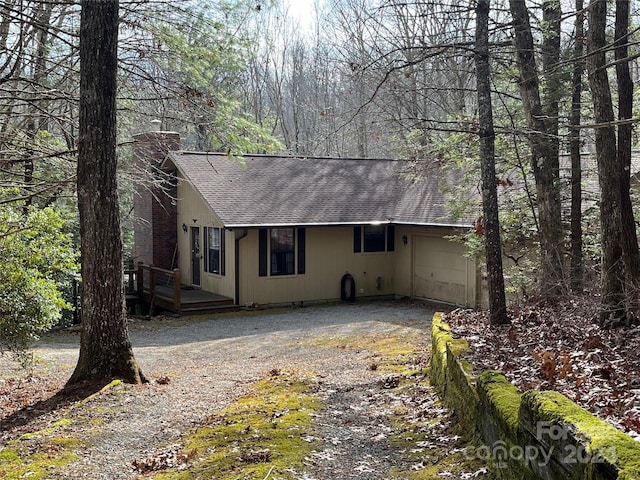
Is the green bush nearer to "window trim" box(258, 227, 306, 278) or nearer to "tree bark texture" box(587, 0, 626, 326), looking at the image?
"tree bark texture" box(587, 0, 626, 326)

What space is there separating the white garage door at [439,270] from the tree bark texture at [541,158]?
6.56 m

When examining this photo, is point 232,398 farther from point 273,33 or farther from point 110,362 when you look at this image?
point 273,33

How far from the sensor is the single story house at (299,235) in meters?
19.0

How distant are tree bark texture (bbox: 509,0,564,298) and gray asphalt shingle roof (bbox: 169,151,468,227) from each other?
6299 mm

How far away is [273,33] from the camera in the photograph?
38.8 metres

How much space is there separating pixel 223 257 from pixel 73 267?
9.85 metres

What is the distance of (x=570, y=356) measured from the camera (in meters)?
6.17

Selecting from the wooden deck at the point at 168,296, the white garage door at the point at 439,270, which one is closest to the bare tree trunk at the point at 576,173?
the white garage door at the point at 439,270

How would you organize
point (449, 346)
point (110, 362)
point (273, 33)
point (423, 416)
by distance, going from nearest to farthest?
point (423, 416) < point (449, 346) < point (110, 362) < point (273, 33)

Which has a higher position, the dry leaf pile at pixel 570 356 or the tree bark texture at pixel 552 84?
the tree bark texture at pixel 552 84

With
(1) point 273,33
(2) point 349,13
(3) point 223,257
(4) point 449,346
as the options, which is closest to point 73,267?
(4) point 449,346

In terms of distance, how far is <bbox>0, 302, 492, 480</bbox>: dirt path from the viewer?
571 cm

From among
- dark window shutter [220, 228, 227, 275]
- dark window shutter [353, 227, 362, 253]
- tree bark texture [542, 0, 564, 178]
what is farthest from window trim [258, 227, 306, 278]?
tree bark texture [542, 0, 564, 178]

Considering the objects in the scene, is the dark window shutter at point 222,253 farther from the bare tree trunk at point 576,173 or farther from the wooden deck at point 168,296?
the bare tree trunk at point 576,173
